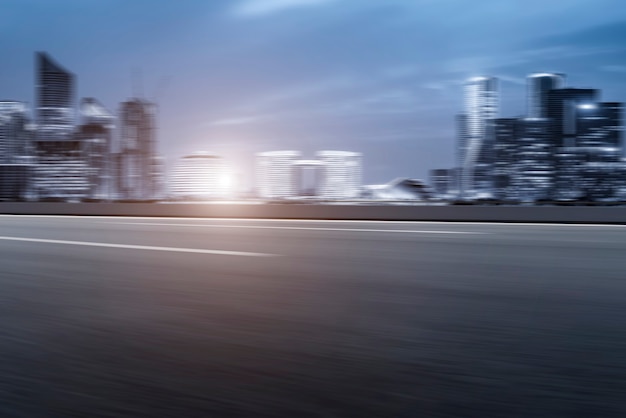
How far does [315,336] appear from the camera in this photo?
419 centimetres

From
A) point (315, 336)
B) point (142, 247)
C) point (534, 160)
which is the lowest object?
point (315, 336)

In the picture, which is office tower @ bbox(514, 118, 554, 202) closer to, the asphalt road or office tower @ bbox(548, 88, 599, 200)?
office tower @ bbox(548, 88, 599, 200)

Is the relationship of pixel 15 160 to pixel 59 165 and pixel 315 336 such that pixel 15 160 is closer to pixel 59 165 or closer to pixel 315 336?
pixel 59 165

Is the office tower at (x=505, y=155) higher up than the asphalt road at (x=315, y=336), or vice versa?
the office tower at (x=505, y=155)

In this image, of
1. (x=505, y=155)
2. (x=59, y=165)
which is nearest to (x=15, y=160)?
(x=59, y=165)

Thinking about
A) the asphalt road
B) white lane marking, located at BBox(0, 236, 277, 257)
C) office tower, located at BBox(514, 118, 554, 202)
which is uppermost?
office tower, located at BBox(514, 118, 554, 202)

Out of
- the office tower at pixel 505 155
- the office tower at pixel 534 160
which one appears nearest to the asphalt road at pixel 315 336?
the office tower at pixel 534 160

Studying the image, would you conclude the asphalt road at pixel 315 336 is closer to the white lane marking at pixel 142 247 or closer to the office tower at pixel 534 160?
the white lane marking at pixel 142 247

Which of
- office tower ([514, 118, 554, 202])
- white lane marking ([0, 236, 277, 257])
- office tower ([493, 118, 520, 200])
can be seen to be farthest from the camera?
office tower ([493, 118, 520, 200])

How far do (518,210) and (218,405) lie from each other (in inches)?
762

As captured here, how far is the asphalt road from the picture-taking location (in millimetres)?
2938

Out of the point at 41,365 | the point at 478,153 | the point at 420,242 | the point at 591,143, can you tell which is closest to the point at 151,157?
the point at 478,153

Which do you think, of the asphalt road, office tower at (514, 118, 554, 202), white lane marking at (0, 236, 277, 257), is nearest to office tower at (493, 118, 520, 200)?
office tower at (514, 118, 554, 202)

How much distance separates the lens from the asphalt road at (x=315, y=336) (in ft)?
9.64
